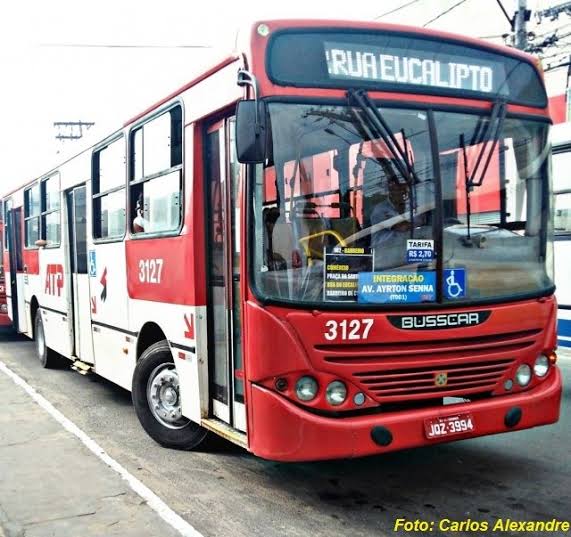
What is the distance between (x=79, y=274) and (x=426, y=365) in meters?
5.23

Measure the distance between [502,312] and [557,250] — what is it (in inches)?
147

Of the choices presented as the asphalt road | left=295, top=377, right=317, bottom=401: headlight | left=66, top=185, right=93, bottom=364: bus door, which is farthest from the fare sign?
left=66, top=185, right=93, bottom=364: bus door

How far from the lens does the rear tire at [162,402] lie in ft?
19.7

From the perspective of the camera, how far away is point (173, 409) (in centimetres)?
608

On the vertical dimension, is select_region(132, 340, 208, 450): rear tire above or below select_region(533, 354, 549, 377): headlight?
below

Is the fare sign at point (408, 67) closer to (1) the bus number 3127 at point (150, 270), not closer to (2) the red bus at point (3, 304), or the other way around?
(1) the bus number 3127 at point (150, 270)

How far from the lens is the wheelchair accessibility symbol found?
179 inches

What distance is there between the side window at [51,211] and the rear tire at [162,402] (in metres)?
3.74

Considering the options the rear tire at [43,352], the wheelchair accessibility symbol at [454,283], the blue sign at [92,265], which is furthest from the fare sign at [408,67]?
the rear tire at [43,352]

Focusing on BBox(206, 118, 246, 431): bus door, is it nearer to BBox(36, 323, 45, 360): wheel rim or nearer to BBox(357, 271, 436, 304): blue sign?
BBox(357, 271, 436, 304): blue sign

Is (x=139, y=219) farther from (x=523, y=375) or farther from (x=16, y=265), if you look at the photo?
(x=16, y=265)

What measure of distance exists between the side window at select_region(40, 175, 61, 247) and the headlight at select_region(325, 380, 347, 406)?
6071 millimetres

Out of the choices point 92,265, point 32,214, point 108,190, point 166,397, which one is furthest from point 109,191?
point 32,214

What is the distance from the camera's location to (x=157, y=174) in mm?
Answer: 6016
